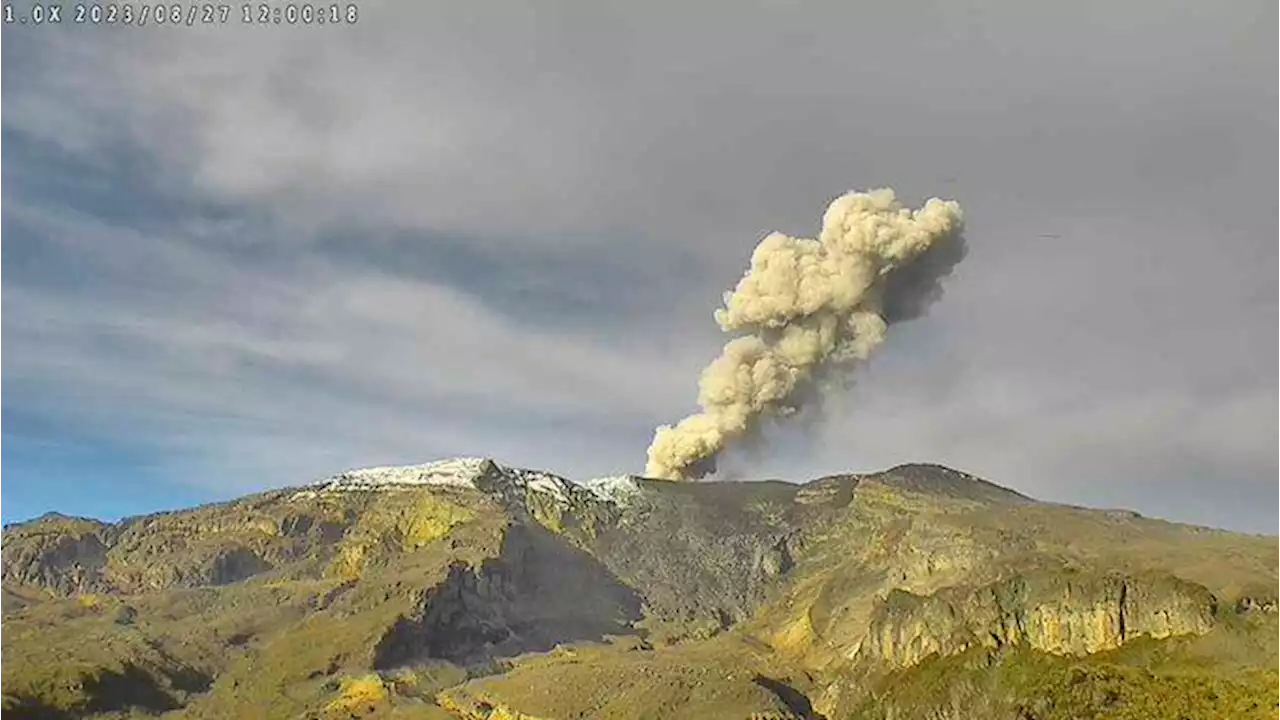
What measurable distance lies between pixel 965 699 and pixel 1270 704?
69.4m

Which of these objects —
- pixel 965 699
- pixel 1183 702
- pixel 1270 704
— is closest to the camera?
pixel 1270 704

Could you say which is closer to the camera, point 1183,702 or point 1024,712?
point 1183,702

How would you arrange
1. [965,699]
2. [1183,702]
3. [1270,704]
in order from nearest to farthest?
1. [1270,704]
2. [1183,702]
3. [965,699]

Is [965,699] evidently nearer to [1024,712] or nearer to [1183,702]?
[1024,712]

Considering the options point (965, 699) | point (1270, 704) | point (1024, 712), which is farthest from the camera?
point (965, 699)

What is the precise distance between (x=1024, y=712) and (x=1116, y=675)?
16.8m

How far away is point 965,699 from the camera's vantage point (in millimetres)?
198750

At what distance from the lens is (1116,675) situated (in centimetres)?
17425

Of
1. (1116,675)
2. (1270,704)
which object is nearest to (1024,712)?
(1116,675)

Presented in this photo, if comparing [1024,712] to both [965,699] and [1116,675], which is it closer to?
[1116,675]

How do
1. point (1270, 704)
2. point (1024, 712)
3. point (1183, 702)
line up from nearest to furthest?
point (1270, 704), point (1183, 702), point (1024, 712)

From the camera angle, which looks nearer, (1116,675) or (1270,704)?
(1270,704)

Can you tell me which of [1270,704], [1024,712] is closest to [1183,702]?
[1270,704]

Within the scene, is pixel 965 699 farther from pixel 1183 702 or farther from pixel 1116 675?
pixel 1183 702
